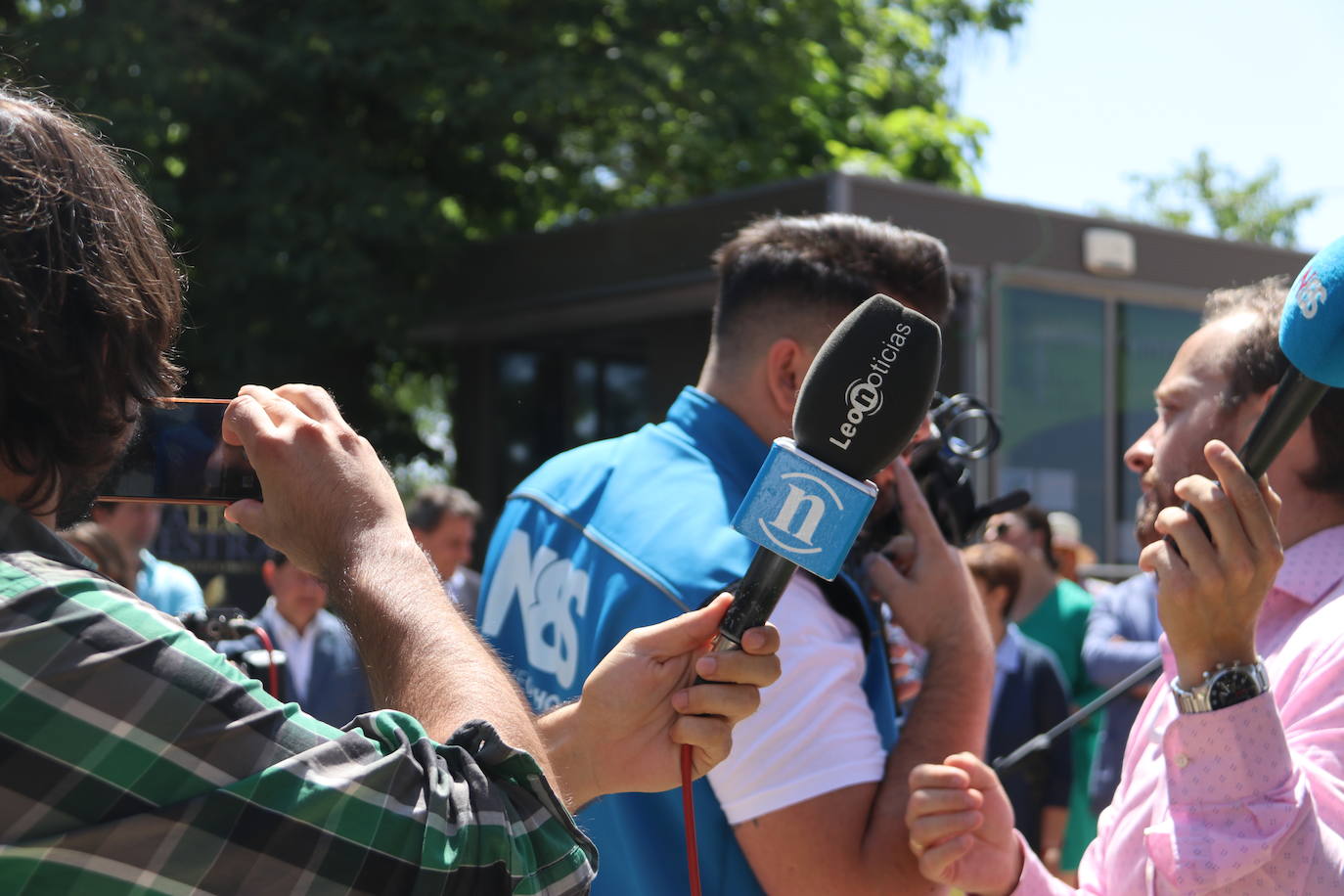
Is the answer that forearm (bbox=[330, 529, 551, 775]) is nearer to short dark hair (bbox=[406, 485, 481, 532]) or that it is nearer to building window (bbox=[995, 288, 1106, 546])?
short dark hair (bbox=[406, 485, 481, 532])

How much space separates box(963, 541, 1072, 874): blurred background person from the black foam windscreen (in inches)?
152

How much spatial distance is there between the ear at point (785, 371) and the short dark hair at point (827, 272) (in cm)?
8

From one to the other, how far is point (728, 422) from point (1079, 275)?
7.46 m

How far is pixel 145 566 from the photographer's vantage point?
5090 millimetres

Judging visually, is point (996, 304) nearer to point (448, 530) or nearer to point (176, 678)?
point (448, 530)

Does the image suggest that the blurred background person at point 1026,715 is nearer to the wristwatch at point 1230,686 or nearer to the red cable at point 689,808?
the wristwatch at point 1230,686

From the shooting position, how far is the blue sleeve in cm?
578

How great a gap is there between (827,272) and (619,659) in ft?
3.48

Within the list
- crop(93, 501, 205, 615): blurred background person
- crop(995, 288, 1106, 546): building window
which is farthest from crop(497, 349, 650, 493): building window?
crop(93, 501, 205, 615): blurred background person

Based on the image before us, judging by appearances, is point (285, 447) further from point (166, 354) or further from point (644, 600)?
point (644, 600)

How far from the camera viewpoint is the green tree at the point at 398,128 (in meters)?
9.73

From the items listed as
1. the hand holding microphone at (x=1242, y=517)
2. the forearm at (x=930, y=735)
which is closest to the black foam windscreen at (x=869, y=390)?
the hand holding microphone at (x=1242, y=517)

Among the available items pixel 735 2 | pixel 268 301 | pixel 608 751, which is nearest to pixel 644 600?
pixel 608 751

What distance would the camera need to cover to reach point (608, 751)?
5.06 feet
